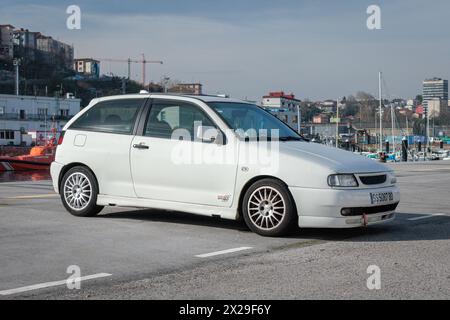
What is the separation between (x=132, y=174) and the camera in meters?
8.53

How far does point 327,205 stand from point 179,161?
2040 mm

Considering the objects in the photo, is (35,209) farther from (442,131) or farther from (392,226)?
(442,131)

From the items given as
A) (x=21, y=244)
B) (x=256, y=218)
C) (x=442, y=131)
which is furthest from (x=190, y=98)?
(x=442, y=131)

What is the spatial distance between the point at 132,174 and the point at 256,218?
1.96 meters

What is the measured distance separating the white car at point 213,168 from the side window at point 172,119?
14 mm

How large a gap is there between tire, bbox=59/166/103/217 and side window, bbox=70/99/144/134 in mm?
655

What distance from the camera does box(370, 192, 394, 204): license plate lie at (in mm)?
7480

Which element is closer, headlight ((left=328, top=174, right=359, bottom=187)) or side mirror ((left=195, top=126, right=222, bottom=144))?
headlight ((left=328, top=174, right=359, bottom=187))

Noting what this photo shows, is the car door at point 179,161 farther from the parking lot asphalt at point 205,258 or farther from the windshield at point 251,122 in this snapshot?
the parking lot asphalt at point 205,258

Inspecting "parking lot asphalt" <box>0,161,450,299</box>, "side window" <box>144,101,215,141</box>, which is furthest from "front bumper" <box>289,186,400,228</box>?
"side window" <box>144,101,215,141</box>

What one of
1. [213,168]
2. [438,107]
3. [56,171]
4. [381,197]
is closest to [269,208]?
[213,168]

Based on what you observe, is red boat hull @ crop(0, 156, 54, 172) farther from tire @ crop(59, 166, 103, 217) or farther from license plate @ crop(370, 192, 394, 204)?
Answer: license plate @ crop(370, 192, 394, 204)

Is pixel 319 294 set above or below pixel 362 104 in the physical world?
below

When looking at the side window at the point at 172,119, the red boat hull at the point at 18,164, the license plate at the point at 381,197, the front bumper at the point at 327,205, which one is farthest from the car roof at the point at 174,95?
the red boat hull at the point at 18,164
